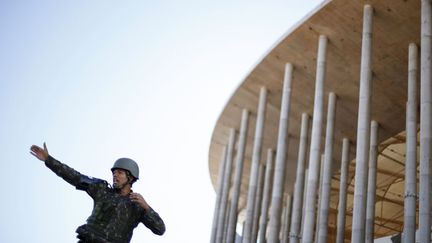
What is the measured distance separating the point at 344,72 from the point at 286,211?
17733mm

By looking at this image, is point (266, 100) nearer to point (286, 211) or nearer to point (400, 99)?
point (400, 99)

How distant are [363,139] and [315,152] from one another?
9.91 feet

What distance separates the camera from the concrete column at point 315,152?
78.1 ft

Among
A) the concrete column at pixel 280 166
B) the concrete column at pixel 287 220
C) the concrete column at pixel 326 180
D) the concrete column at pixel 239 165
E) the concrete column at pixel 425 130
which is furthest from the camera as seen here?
the concrete column at pixel 287 220

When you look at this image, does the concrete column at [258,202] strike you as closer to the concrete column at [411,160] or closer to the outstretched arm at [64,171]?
the concrete column at [411,160]

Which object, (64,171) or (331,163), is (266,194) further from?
(64,171)

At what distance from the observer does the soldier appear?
15.4 ft

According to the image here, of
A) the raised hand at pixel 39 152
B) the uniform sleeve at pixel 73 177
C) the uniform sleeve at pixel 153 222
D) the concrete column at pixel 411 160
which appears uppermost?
the concrete column at pixel 411 160

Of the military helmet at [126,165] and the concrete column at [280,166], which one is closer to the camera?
the military helmet at [126,165]

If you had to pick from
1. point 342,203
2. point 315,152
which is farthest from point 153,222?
point 342,203

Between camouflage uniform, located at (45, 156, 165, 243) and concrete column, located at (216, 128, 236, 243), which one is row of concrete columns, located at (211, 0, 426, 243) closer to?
concrete column, located at (216, 128, 236, 243)

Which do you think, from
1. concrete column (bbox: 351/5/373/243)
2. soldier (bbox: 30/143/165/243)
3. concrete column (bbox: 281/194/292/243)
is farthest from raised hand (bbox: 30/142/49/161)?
concrete column (bbox: 281/194/292/243)

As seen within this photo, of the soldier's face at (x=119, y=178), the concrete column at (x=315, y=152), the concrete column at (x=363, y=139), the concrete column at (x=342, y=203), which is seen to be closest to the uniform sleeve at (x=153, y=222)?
the soldier's face at (x=119, y=178)

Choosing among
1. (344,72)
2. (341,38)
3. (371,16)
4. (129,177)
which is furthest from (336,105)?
(129,177)
